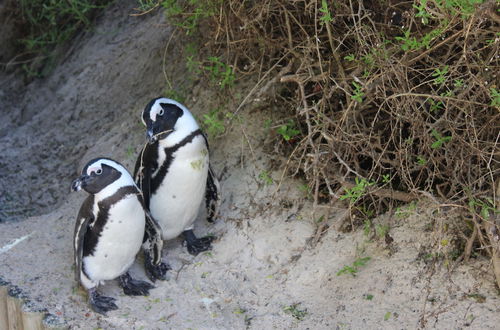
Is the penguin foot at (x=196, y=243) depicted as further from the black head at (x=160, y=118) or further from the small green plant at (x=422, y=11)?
the small green plant at (x=422, y=11)

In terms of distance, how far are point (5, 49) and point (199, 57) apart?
79.2 inches

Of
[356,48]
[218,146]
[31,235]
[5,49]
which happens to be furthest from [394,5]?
[5,49]

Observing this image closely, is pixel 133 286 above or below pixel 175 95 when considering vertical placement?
below

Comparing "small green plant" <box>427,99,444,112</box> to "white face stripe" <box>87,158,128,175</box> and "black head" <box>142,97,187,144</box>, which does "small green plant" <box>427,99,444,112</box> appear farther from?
"white face stripe" <box>87,158,128,175</box>

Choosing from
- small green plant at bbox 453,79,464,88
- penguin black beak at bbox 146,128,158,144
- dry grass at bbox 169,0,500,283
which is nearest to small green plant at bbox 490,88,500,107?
dry grass at bbox 169,0,500,283

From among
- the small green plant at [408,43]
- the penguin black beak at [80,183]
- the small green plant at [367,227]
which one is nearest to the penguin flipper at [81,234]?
the penguin black beak at [80,183]

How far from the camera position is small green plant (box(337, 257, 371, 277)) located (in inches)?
140

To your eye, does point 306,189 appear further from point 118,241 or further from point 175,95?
point 175,95

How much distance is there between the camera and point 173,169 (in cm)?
386

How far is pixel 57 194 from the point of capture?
15.7 feet

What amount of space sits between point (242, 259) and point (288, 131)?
0.64 m

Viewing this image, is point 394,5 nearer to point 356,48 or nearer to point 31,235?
point 356,48

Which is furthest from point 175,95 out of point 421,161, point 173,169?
point 421,161

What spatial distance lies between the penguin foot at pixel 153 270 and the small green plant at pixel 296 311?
61cm
